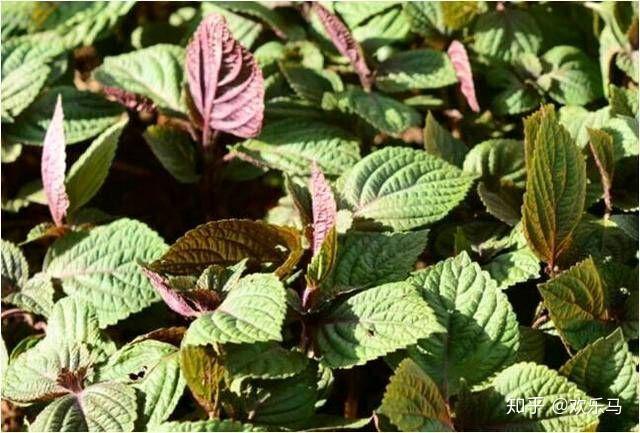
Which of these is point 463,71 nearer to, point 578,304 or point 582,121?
point 582,121

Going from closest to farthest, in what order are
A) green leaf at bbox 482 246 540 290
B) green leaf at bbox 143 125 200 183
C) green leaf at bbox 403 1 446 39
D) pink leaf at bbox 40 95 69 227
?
green leaf at bbox 482 246 540 290 < pink leaf at bbox 40 95 69 227 < green leaf at bbox 143 125 200 183 < green leaf at bbox 403 1 446 39

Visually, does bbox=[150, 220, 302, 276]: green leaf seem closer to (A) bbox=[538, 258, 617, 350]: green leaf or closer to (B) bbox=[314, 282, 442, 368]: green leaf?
(B) bbox=[314, 282, 442, 368]: green leaf

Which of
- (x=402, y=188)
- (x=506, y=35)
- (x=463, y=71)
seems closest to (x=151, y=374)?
(x=402, y=188)

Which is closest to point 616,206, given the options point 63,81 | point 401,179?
point 401,179

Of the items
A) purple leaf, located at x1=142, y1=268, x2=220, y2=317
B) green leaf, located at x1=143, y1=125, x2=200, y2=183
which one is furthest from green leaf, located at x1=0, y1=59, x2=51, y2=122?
purple leaf, located at x1=142, y1=268, x2=220, y2=317

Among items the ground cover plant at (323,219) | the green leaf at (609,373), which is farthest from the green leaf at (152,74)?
the green leaf at (609,373)

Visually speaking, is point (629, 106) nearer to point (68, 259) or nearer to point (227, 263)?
point (227, 263)
